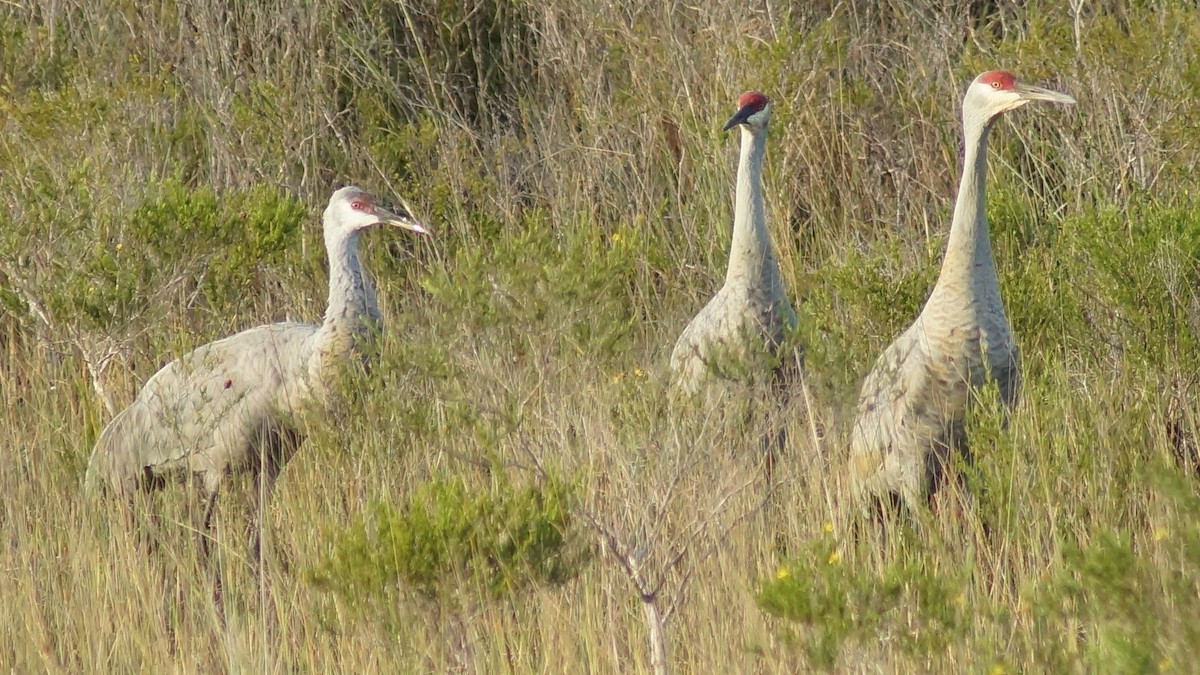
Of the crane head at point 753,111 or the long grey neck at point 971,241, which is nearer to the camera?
the long grey neck at point 971,241

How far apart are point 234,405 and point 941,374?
88.2 inches

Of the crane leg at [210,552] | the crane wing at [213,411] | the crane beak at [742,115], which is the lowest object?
the crane leg at [210,552]

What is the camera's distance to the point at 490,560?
139 inches

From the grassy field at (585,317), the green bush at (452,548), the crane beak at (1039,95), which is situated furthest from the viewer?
the crane beak at (1039,95)

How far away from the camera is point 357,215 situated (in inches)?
220

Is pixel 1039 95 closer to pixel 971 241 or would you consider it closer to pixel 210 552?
pixel 971 241

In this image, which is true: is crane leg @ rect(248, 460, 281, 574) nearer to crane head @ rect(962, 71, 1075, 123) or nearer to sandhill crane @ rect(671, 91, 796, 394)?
sandhill crane @ rect(671, 91, 796, 394)

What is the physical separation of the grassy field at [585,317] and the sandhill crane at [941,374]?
5.7 inches

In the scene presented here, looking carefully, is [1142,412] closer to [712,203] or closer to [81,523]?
[712,203]

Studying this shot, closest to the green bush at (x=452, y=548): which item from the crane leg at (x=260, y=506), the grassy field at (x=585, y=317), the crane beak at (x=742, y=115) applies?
the grassy field at (x=585, y=317)

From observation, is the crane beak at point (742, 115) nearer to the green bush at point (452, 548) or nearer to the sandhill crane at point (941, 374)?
the sandhill crane at point (941, 374)

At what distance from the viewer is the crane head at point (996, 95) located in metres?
4.78

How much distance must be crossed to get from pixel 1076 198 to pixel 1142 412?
1552mm

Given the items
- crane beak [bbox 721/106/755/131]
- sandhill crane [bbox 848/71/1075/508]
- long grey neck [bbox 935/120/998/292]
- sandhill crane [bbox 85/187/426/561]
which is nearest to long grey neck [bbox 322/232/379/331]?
sandhill crane [bbox 85/187/426/561]
